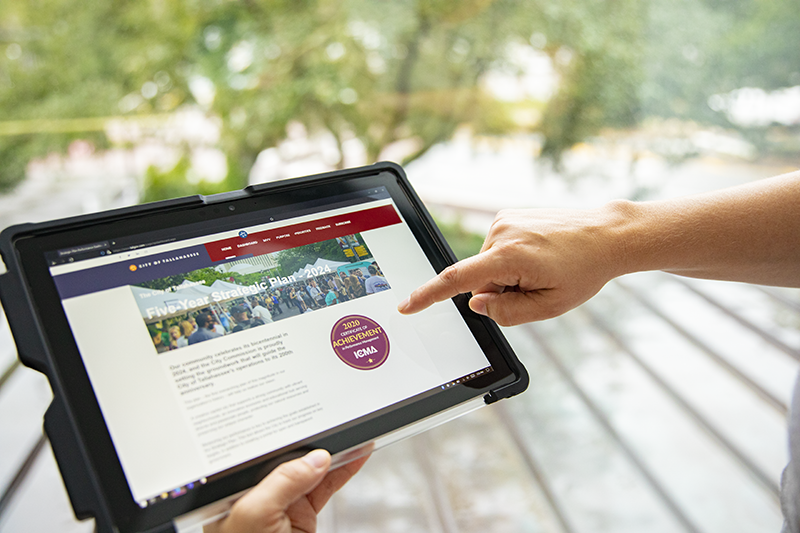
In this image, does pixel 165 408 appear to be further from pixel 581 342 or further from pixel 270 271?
pixel 581 342

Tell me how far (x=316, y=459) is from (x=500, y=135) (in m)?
2.33

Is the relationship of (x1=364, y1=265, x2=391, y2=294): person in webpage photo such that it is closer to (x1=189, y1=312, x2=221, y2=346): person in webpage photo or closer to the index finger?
the index finger

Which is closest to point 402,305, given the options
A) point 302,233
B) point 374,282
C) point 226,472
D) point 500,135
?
point 374,282

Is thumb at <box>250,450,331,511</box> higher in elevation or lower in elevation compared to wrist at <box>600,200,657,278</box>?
lower

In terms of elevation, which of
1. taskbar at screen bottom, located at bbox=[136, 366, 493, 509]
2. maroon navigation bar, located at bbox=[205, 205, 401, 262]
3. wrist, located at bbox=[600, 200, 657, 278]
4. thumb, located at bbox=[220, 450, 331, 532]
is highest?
maroon navigation bar, located at bbox=[205, 205, 401, 262]

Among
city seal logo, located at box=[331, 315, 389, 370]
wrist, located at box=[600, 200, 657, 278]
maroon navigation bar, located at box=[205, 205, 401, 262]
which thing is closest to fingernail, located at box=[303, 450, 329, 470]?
city seal logo, located at box=[331, 315, 389, 370]

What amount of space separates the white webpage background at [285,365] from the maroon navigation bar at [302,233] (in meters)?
0.02

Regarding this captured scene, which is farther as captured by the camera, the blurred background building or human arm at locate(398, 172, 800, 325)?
the blurred background building

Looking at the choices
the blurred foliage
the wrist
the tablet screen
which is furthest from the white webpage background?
the blurred foliage

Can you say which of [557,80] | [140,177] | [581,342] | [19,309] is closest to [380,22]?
[557,80]

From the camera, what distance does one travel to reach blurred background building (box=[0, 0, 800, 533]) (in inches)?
67.0

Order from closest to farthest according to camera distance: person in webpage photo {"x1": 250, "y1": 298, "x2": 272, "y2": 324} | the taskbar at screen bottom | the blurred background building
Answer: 1. the taskbar at screen bottom
2. person in webpage photo {"x1": 250, "y1": 298, "x2": 272, "y2": 324}
3. the blurred background building

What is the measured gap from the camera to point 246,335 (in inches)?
22.5

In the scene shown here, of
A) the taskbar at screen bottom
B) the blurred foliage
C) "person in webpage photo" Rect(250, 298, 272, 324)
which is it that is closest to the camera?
the taskbar at screen bottom
